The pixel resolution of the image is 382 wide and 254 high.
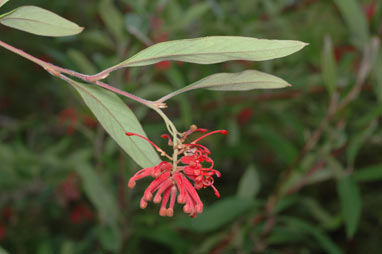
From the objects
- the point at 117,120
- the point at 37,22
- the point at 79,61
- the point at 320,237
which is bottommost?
the point at 320,237

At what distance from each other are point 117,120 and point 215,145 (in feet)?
4.16

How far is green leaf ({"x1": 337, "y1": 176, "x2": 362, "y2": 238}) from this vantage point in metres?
1.33

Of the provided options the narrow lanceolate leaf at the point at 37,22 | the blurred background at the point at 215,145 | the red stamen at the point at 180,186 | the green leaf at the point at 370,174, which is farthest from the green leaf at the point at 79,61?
the green leaf at the point at 370,174

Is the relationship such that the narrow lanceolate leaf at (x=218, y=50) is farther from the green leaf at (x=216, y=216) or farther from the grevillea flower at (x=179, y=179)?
the green leaf at (x=216, y=216)

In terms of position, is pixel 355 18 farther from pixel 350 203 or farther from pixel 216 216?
pixel 216 216

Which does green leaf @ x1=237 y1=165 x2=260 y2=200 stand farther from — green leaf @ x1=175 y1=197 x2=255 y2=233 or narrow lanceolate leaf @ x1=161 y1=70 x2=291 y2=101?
narrow lanceolate leaf @ x1=161 y1=70 x2=291 y2=101

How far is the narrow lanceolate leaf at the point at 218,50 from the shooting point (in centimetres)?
59

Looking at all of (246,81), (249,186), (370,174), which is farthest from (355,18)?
(246,81)

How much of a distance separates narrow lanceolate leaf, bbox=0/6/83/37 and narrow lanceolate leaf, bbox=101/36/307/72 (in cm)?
13

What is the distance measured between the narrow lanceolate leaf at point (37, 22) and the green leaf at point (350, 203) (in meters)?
1.07

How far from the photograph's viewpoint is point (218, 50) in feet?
1.98

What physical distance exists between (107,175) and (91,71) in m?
0.50

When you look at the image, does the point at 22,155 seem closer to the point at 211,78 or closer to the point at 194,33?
the point at 194,33

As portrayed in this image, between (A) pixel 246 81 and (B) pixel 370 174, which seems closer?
(A) pixel 246 81
